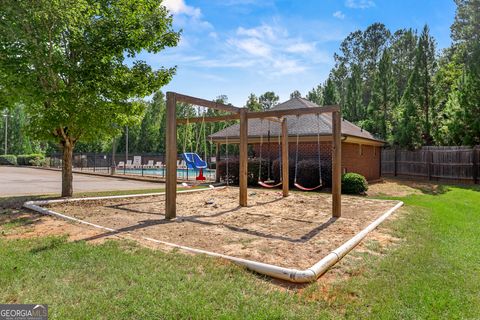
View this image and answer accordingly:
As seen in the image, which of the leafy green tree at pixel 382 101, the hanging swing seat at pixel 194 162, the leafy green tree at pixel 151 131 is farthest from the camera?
the leafy green tree at pixel 151 131

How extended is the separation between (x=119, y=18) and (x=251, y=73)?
12.5 metres

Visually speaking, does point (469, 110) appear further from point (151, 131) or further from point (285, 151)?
point (151, 131)

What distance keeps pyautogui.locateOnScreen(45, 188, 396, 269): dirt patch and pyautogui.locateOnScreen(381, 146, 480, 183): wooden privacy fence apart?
42.5ft

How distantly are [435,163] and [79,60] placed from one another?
21.1 metres

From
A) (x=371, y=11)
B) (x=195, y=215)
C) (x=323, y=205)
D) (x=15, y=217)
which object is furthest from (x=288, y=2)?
(x=15, y=217)

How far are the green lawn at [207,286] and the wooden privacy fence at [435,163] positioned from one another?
57.2ft

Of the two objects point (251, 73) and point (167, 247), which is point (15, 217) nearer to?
point (167, 247)

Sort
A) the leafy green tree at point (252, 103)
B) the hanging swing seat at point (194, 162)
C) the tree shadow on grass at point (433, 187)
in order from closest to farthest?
the hanging swing seat at point (194, 162)
the tree shadow on grass at point (433, 187)
the leafy green tree at point (252, 103)

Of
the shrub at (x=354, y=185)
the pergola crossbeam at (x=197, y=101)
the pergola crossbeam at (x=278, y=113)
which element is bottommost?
the shrub at (x=354, y=185)

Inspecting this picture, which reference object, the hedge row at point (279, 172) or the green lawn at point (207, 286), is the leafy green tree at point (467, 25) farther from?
the green lawn at point (207, 286)

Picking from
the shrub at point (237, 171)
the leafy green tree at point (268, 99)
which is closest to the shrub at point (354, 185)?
the shrub at point (237, 171)

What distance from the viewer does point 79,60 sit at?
9195 millimetres

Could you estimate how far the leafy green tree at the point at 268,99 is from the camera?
62469 millimetres

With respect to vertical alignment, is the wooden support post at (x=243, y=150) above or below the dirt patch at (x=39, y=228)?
above
